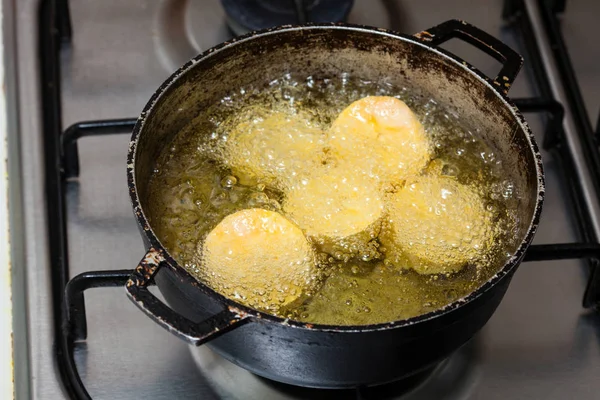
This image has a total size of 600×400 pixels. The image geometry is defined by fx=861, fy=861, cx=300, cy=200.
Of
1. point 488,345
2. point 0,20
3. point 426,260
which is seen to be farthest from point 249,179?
point 0,20

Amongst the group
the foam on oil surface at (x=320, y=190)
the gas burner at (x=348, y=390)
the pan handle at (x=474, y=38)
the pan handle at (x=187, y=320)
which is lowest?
the gas burner at (x=348, y=390)

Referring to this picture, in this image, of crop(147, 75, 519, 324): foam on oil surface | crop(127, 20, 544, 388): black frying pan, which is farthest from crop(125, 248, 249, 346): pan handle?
crop(147, 75, 519, 324): foam on oil surface

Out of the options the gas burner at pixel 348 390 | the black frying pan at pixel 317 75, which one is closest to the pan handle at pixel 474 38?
the black frying pan at pixel 317 75

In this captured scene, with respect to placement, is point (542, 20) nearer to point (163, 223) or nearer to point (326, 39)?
point (326, 39)

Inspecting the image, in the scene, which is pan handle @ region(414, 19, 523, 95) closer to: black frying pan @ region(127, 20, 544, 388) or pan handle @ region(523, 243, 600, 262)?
black frying pan @ region(127, 20, 544, 388)

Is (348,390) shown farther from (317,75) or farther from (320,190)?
(317,75)

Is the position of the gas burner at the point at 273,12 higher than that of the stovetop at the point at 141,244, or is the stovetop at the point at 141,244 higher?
the gas burner at the point at 273,12

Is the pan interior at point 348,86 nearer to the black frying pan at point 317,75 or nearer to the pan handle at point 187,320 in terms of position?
the black frying pan at point 317,75
